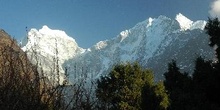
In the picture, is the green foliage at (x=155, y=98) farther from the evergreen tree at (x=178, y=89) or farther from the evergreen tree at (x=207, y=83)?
the evergreen tree at (x=207, y=83)

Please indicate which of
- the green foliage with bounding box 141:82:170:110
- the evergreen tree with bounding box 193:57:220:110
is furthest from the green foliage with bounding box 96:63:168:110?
the evergreen tree with bounding box 193:57:220:110

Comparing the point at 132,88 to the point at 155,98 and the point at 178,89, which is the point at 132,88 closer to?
the point at 155,98

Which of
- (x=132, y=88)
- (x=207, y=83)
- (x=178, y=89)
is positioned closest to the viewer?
(x=207, y=83)

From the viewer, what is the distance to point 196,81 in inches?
1564

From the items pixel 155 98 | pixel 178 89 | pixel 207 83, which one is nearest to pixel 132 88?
pixel 155 98

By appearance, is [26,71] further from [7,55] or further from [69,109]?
[69,109]

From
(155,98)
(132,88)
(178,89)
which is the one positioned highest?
(132,88)

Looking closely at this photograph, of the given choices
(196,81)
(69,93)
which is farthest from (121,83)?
(69,93)

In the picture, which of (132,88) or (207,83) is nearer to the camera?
(207,83)

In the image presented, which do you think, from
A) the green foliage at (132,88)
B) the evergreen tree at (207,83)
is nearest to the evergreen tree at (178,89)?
the evergreen tree at (207,83)

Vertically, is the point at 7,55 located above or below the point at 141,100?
below

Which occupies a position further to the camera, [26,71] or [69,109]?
[26,71]

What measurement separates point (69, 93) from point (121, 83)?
35643 millimetres

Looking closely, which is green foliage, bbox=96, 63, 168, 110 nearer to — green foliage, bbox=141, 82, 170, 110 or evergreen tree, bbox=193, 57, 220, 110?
green foliage, bbox=141, 82, 170, 110
